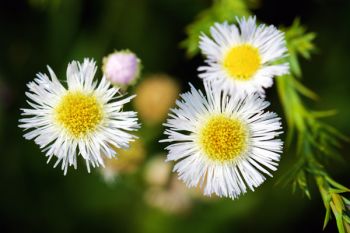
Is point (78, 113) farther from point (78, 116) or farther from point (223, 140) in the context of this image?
point (223, 140)

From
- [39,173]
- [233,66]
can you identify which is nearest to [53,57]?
[39,173]

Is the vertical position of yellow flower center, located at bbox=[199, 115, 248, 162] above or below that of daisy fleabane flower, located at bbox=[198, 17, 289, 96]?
below

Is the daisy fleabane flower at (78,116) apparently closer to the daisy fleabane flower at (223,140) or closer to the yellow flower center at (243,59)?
the daisy fleabane flower at (223,140)

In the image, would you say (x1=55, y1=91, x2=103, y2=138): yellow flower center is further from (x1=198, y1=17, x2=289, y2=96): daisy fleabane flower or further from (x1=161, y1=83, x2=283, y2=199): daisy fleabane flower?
(x1=198, y1=17, x2=289, y2=96): daisy fleabane flower

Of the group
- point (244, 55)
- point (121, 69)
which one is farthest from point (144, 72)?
point (244, 55)

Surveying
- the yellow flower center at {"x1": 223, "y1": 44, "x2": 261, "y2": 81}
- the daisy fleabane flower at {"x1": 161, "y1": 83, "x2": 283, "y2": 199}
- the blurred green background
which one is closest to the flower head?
the daisy fleabane flower at {"x1": 161, "y1": 83, "x2": 283, "y2": 199}

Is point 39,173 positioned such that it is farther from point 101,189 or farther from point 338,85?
point 338,85
